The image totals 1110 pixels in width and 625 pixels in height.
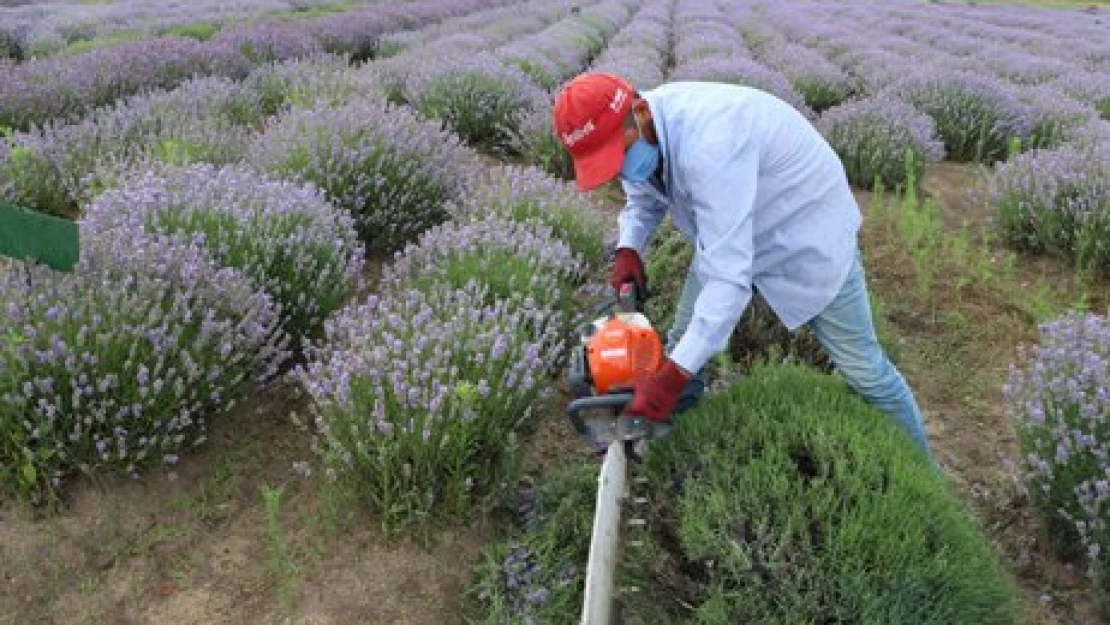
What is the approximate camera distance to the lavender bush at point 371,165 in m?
4.55

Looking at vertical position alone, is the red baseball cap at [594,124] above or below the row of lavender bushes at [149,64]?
above

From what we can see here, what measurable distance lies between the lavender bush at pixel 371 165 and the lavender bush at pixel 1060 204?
11.1 ft

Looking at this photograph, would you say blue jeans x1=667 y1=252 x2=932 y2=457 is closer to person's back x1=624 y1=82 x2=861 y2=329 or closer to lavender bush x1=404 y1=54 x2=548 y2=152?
person's back x1=624 y1=82 x2=861 y2=329

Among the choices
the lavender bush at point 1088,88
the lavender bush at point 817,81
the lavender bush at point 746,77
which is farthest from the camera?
the lavender bush at point 817,81

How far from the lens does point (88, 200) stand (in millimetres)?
4715

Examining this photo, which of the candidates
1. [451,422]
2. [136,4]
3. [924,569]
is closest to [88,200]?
[451,422]

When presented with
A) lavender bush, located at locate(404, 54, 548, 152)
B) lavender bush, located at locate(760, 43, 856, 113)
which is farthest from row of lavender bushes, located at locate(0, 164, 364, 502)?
lavender bush, located at locate(760, 43, 856, 113)

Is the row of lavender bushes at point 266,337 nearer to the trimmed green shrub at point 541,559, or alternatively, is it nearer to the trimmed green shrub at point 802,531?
the trimmed green shrub at point 541,559

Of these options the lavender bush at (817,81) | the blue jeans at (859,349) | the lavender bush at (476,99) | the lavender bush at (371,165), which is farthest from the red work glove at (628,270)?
the lavender bush at (817,81)

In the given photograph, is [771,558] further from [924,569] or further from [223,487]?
[223,487]

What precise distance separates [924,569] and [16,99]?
6341 mm

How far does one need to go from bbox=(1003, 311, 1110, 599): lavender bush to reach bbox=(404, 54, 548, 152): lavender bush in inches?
173

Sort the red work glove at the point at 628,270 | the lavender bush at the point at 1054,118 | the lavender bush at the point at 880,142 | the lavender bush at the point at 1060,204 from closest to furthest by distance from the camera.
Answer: the red work glove at the point at 628,270 < the lavender bush at the point at 1060,204 < the lavender bush at the point at 880,142 < the lavender bush at the point at 1054,118

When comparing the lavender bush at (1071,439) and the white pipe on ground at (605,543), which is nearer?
the white pipe on ground at (605,543)
